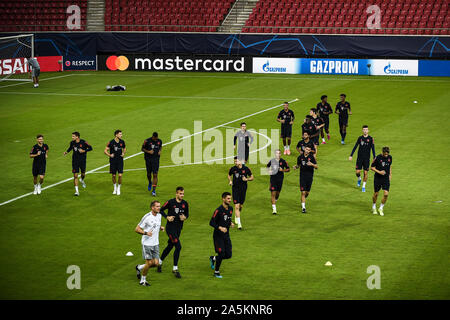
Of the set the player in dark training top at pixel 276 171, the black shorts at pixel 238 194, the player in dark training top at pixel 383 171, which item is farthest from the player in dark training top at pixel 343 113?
the black shorts at pixel 238 194

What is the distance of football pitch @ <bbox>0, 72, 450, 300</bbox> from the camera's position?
14984 millimetres

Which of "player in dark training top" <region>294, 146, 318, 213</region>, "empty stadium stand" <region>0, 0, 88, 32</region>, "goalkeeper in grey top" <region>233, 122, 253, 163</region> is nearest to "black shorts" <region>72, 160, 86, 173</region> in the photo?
"goalkeeper in grey top" <region>233, 122, 253, 163</region>

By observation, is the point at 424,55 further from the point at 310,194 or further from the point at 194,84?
the point at 310,194

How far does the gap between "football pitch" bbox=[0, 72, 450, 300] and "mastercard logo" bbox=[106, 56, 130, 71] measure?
1518cm

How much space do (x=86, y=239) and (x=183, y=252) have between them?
2.76 meters

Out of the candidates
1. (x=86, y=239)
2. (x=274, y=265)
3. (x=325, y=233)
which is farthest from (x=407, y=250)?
(x=86, y=239)

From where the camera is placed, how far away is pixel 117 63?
5553cm

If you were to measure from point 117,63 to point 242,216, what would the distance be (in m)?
37.6

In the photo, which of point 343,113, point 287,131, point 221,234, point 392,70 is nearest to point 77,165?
point 221,234

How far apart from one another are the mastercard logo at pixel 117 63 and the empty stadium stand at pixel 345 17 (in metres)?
9.75

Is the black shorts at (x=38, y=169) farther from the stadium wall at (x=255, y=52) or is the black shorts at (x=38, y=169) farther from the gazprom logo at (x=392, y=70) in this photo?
the gazprom logo at (x=392, y=70)

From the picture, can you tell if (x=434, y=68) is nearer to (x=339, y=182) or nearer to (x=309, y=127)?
(x=309, y=127)

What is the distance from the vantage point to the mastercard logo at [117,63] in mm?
55344

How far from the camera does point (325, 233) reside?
18.5 m
